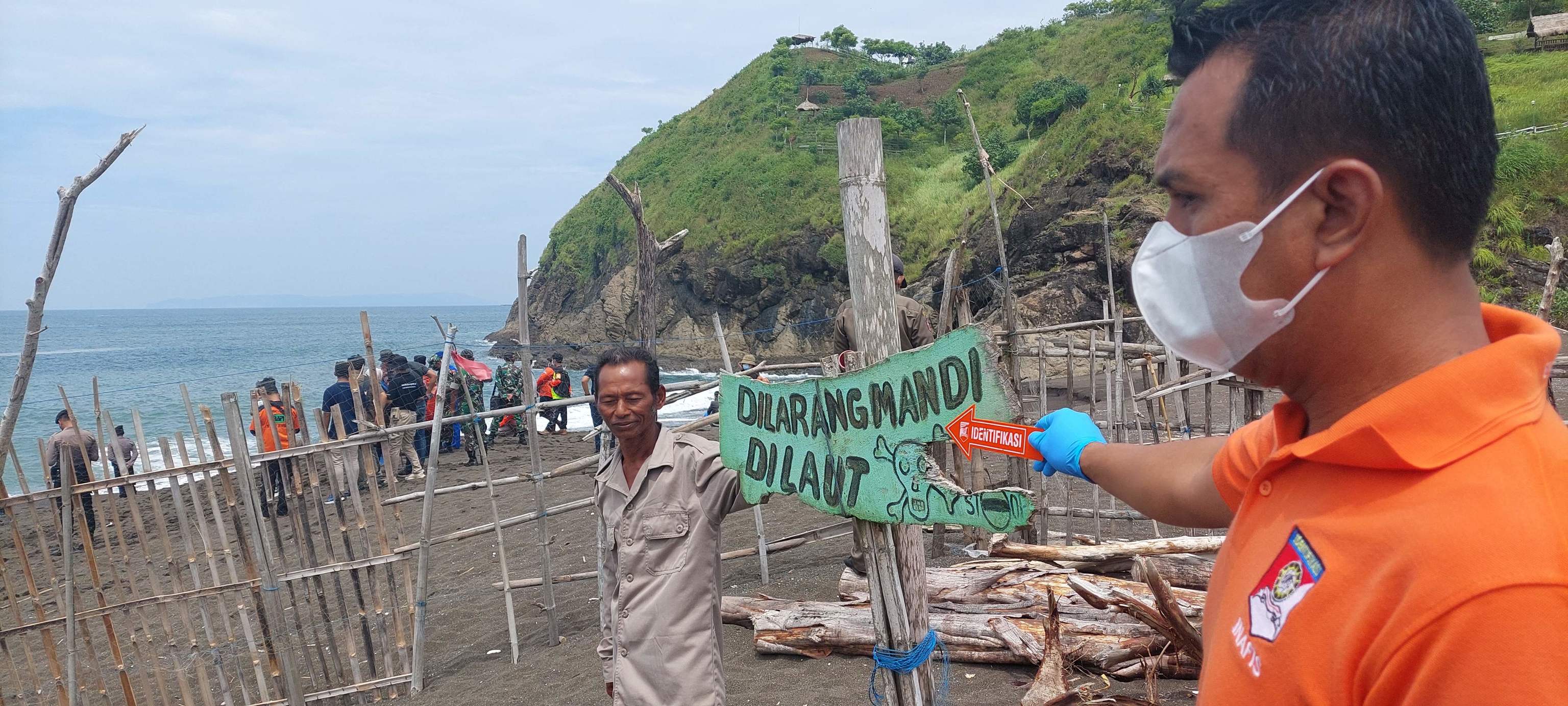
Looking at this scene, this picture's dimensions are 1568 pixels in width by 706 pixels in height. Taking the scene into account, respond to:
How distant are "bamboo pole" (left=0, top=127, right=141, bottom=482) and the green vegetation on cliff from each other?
1675cm

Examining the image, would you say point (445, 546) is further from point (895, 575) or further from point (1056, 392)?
point (1056, 392)

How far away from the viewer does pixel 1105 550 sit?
17.4 ft

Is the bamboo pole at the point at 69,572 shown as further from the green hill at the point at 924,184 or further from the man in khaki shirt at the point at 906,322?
the green hill at the point at 924,184

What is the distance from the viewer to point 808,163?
47.8m

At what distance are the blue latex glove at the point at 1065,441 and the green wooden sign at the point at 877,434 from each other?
210 mm

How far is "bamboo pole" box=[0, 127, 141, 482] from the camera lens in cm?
389

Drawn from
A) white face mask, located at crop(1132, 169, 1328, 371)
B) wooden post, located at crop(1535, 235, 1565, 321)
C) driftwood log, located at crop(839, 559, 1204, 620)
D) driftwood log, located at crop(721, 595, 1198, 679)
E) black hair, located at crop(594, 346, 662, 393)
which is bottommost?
driftwood log, located at crop(721, 595, 1198, 679)

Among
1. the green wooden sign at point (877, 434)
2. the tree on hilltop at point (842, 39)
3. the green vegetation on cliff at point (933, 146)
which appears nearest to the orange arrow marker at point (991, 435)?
the green wooden sign at point (877, 434)

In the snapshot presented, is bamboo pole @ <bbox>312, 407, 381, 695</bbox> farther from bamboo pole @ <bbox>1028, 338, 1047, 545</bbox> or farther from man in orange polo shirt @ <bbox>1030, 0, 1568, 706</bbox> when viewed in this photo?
man in orange polo shirt @ <bbox>1030, 0, 1568, 706</bbox>

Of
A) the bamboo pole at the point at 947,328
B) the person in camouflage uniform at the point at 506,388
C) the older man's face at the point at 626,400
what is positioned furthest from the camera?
the person in camouflage uniform at the point at 506,388

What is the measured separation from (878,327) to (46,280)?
3758 millimetres

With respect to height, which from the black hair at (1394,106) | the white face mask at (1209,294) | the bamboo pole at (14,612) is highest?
the black hair at (1394,106)

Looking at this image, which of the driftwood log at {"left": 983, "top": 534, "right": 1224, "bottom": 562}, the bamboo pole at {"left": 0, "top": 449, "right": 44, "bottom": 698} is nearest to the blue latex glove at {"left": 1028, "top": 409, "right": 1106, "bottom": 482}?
the driftwood log at {"left": 983, "top": 534, "right": 1224, "bottom": 562}

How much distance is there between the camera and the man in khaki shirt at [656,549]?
9.27 ft
